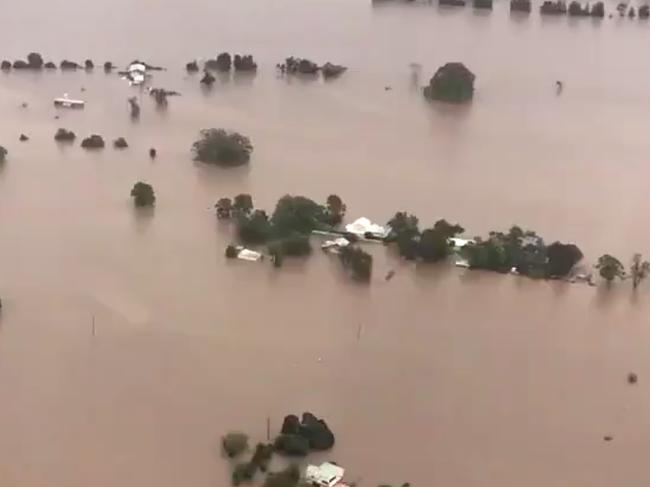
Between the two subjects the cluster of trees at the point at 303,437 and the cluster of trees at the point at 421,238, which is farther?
the cluster of trees at the point at 421,238

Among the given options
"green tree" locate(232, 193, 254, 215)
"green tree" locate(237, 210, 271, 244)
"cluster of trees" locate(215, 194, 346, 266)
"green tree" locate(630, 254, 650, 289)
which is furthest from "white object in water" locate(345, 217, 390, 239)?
"green tree" locate(630, 254, 650, 289)

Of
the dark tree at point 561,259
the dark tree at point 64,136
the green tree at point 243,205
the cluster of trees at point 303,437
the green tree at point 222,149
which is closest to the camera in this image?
the cluster of trees at point 303,437

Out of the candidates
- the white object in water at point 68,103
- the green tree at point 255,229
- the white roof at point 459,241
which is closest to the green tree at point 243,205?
the green tree at point 255,229

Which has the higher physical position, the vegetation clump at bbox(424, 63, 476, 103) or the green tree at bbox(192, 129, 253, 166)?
the vegetation clump at bbox(424, 63, 476, 103)

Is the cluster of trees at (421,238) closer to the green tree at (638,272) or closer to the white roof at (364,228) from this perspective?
the white roof at (364,228)

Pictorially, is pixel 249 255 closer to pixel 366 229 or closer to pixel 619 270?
pixel 366 229

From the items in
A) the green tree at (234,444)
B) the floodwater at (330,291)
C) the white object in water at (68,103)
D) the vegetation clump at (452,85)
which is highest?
the vegetation clump at (452,85)

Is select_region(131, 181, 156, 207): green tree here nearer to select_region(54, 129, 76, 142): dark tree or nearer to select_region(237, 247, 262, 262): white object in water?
select_region(237, 247, 262, 262): white object in water

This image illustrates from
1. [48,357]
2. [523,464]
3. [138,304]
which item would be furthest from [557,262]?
[48,357]
